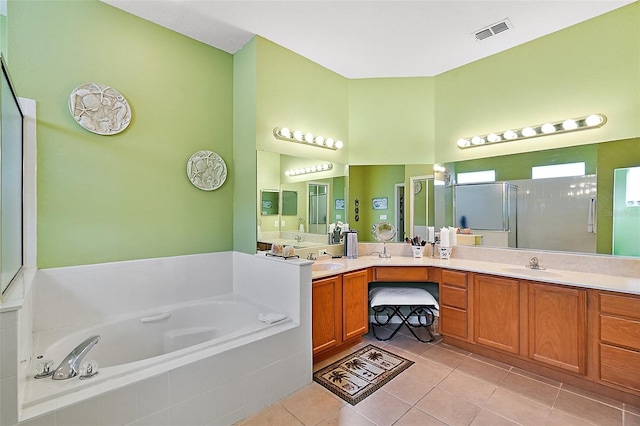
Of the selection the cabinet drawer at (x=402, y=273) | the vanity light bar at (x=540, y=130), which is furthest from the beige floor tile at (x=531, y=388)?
the vanity light bar at (x=540, y=130)

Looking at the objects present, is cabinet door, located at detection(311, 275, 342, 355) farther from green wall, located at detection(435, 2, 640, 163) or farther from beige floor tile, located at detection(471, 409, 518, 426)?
green wall, located at detection(435, 2, 640, 163)

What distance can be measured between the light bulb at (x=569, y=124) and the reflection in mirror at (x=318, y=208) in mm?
2241

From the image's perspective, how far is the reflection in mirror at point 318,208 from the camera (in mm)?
3084

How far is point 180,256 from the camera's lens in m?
2.55

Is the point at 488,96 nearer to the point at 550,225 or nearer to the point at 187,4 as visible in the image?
the point at 550,225

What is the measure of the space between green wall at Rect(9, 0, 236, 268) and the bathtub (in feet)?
0.70

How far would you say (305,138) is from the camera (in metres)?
2.97

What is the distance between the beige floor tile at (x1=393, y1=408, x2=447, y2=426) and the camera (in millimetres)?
1775

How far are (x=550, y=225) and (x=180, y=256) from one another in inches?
132

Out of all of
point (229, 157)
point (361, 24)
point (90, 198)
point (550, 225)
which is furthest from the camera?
point (229, 157)

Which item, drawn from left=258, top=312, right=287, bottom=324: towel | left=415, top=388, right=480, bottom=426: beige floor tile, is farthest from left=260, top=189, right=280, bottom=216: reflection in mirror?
→ left=415, top=388, right=480, bottom=426: beige floor tile

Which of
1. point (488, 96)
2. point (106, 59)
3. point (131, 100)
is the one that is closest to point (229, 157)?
point (131, 100)

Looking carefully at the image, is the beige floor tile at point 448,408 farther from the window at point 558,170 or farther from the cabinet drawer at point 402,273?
the window at point 558,170

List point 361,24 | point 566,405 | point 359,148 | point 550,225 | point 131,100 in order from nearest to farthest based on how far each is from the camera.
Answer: point 566,405 < point 131,100 < point 361,24 < point 550,225 < point 359,148
